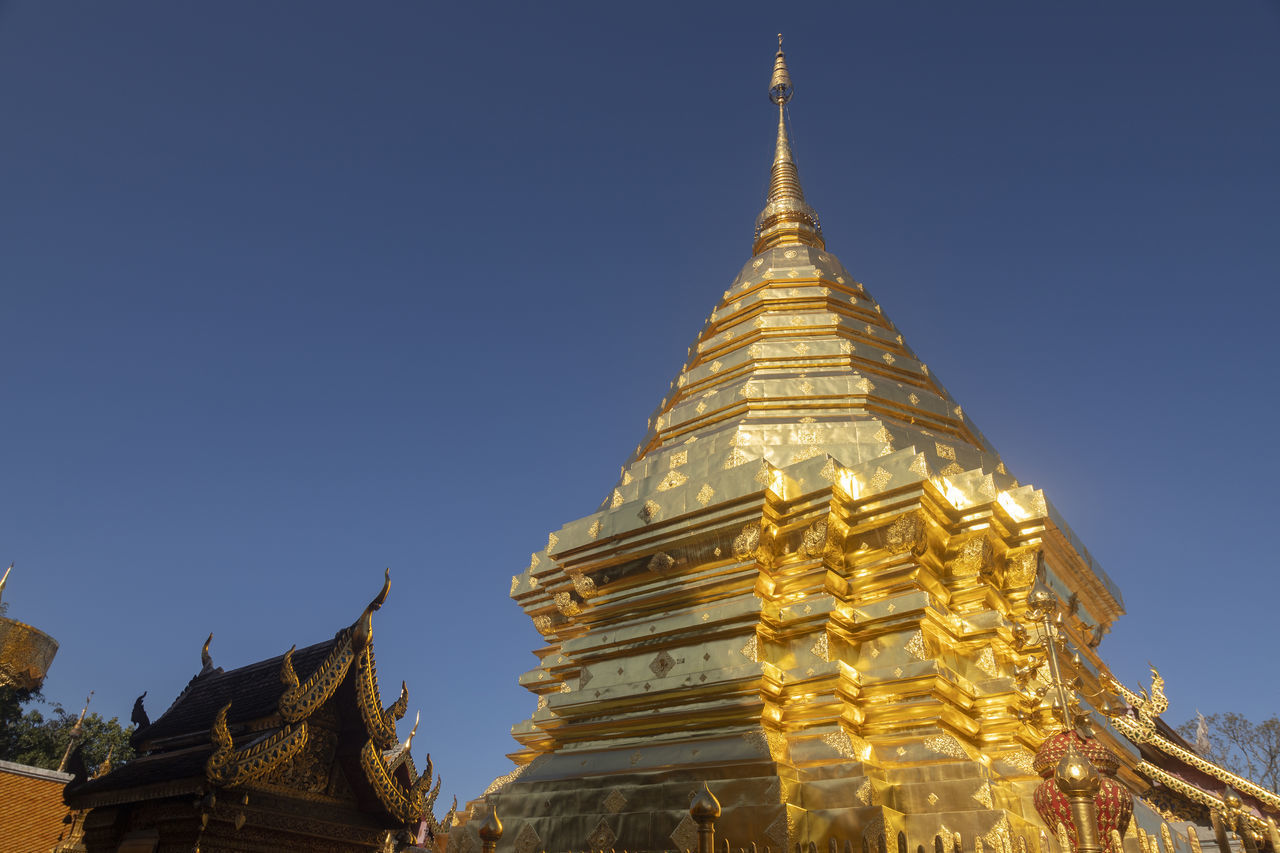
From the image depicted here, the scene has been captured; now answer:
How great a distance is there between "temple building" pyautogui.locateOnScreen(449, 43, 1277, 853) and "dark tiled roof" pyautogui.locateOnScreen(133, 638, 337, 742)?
2.08m

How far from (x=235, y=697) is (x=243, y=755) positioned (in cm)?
135

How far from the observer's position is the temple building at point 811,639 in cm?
600

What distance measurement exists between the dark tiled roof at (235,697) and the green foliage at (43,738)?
1901 centimetres

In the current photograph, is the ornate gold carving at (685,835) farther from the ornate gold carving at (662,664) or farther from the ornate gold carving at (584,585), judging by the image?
the ornate gold carving at (584,585)

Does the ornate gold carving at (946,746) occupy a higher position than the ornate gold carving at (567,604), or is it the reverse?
the ornate gold carving at (567,604)

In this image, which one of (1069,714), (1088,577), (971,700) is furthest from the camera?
(1088,577)

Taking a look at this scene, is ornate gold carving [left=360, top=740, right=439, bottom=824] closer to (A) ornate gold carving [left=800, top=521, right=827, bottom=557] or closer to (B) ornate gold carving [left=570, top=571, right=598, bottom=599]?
(B) ornate gold carving [left=570, top=571, right=598, bottom=599]

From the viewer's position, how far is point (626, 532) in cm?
805

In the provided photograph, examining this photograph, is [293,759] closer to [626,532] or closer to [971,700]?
[626,532]

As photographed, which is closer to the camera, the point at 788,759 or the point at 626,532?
the point at 788,759

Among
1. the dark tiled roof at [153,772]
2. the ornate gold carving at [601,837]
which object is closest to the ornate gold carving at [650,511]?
the ornate gold carving at [601,837]

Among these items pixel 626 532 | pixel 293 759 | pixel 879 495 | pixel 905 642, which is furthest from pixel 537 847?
pixel 879 495

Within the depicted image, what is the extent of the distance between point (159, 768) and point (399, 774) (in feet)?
8.11

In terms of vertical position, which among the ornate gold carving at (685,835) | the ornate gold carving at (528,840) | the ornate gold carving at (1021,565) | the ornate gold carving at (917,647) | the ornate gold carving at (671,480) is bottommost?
the ornate gold carving at (528,840)
